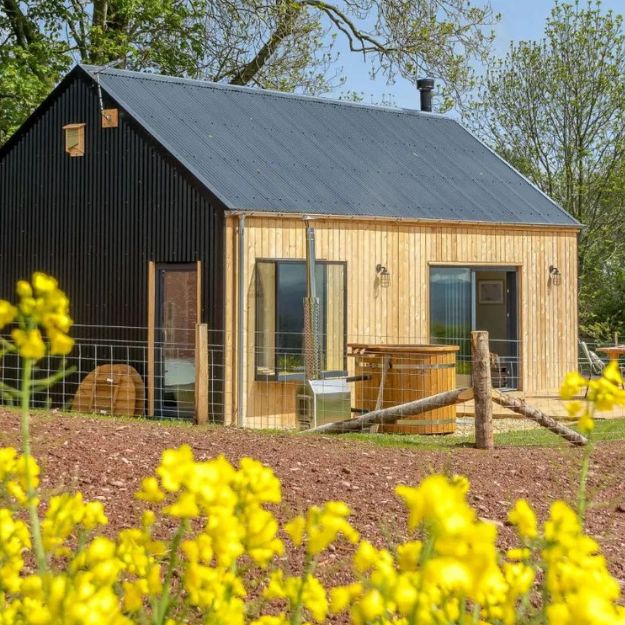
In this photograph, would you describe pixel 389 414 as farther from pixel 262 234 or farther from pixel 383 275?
pixel 383 275

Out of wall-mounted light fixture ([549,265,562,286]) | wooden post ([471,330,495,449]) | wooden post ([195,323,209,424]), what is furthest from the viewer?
wall-mounted light fixture ([549,265,562,286])

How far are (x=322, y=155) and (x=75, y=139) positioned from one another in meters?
3.64

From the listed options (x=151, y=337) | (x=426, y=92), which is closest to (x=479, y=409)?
(x=151, y=337)

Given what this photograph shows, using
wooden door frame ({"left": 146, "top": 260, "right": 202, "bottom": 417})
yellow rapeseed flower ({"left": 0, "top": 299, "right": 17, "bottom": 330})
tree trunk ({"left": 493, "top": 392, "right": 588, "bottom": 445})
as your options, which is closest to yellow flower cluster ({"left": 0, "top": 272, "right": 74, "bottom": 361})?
yellow rapeseed flower ({"left": 0, "top": 299, "right": 17, "bottom": 330})

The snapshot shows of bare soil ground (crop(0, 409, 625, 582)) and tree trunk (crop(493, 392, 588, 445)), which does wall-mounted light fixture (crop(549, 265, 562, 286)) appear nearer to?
tree trunk (crop(493, 392, 588, 445))

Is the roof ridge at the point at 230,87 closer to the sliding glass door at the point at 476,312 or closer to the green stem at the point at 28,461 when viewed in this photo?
the sliding glass door at the point at 476,312

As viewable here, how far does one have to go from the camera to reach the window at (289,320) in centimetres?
1656

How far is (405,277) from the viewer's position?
723 inches

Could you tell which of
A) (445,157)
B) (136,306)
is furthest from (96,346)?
(445,157)

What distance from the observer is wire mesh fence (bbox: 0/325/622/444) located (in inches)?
593

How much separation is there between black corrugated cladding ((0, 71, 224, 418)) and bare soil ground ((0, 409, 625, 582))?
5.10 m

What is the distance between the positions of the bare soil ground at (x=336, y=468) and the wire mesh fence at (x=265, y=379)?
9.43 ft

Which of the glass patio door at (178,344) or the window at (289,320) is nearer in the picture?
the window at (289,320)

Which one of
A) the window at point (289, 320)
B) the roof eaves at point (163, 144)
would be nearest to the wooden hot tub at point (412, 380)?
the window at point (289, 320)
